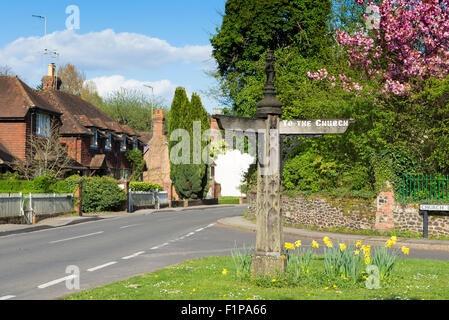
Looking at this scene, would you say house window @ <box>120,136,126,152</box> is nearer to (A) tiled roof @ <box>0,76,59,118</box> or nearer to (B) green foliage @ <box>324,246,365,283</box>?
(A) tiled roof @ <box>0,76,59,118</box>

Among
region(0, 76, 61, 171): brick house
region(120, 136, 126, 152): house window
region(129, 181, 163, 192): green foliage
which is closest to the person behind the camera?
region(0, 76, 61, 171): brick house

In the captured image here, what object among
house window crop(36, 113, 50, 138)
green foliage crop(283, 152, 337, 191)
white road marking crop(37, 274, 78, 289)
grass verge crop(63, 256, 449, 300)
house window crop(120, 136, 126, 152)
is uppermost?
house window crop(36, 113, 50, 138)

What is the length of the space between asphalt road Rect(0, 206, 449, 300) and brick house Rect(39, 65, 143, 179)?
24792mm

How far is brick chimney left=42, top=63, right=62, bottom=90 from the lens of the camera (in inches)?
2021

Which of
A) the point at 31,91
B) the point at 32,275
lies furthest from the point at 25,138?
the point at 32,275

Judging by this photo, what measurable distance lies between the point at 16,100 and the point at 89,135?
8360 millimetres

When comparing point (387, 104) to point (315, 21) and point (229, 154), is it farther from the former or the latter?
point (229, 154)

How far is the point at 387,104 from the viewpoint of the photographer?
74.5 feet

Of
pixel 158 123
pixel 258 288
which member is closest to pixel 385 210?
pixel 258 288

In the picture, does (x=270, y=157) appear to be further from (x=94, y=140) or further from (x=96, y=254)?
(x=94, y=140)

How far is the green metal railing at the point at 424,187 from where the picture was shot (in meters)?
20.9

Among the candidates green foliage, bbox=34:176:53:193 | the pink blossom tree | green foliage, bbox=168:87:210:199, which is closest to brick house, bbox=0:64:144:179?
green foliage, bbox=168:87:210:199

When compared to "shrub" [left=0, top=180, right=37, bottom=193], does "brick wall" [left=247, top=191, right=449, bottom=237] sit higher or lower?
lower
